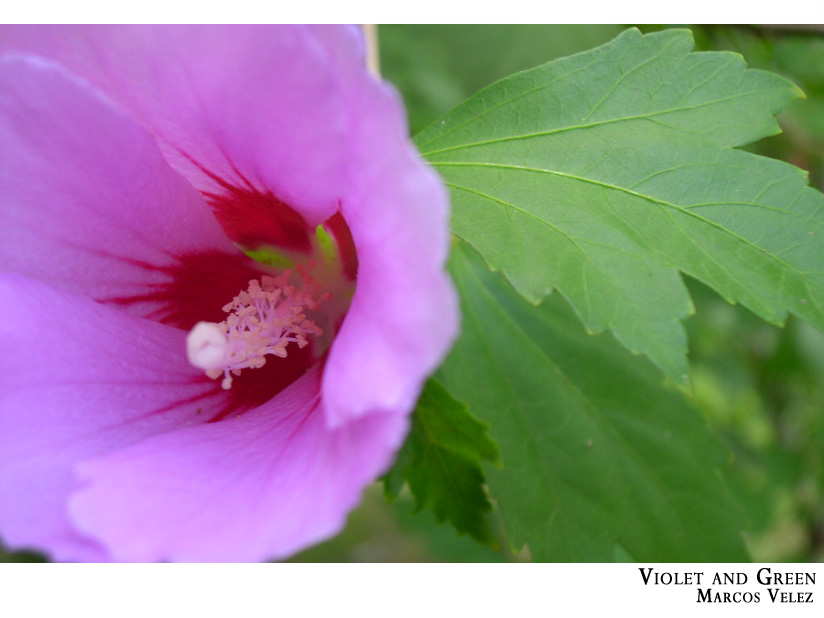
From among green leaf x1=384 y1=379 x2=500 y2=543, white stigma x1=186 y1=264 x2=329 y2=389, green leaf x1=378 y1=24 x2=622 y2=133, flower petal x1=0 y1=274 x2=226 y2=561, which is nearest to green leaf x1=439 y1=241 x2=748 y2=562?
green leaf x1=384 y1=379 x2=500 y2=543

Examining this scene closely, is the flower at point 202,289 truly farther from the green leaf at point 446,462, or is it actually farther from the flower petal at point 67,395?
the green leaf at point 446,462

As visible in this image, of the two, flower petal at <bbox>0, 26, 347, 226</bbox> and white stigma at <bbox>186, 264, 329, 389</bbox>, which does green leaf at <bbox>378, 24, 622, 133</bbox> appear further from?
flower petal at <bbox>0, 26, 347, 226</bbox>

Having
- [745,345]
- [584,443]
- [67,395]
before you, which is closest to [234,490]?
[67,395]

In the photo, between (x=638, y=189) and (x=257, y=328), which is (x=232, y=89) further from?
(x=638, y=189)

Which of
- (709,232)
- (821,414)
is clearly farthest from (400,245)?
(821,414)

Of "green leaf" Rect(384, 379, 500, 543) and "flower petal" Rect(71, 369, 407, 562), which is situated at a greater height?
"flower petal" Rect(71, 369, 407, 562)
